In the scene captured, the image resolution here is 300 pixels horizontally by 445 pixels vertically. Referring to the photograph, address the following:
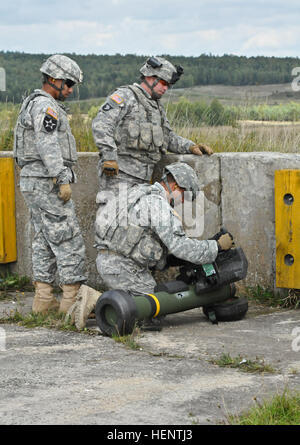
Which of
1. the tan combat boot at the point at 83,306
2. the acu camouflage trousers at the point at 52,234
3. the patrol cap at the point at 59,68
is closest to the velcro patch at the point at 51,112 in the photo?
the patrol cap at the point at 59,68

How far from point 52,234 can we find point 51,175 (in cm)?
48

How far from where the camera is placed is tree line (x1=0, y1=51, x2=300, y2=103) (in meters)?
14.2

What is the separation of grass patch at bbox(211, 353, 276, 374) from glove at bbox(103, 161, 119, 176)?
1957 mm

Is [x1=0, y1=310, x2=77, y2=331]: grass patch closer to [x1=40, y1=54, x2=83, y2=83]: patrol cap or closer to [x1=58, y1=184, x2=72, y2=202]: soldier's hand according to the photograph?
[x1=58, y1=184, x2=72, y2=202]: soldier's hand

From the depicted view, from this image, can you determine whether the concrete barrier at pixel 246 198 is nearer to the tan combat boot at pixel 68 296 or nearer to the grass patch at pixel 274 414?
the tan combat boot at pixel 68 296

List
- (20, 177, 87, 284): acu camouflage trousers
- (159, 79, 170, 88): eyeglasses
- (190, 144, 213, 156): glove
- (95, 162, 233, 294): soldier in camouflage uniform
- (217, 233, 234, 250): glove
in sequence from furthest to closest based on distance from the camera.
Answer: (190, 144, 213, 156): glove
(159, 79, 170, 88): eyeglasses
(20, 177, 87, 284): acu camouflage trousers
(217, 233, 234, 250): glove
(95, 162, 233, 294): soldier in camouflage uniform

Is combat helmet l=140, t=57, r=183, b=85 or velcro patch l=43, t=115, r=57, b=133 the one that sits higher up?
combat helmet l=140, t=57, r=183, b=85

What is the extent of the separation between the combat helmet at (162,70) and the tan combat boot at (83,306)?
1836 mm

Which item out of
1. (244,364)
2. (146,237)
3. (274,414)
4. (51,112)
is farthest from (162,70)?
(274,414)

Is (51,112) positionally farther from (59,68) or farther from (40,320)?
(40,320)

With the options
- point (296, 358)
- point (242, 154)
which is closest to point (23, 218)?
point (242, 154)

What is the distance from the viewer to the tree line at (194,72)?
14204 millimetres

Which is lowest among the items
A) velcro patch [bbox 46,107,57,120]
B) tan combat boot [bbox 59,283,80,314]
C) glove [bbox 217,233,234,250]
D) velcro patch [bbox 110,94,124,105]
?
tan combat boot [bbox 59,283,80,314]

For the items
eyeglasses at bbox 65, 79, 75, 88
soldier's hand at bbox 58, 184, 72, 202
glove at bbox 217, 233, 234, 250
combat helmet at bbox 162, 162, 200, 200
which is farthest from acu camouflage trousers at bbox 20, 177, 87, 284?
glove at bbox 217, 233, 234, 250
